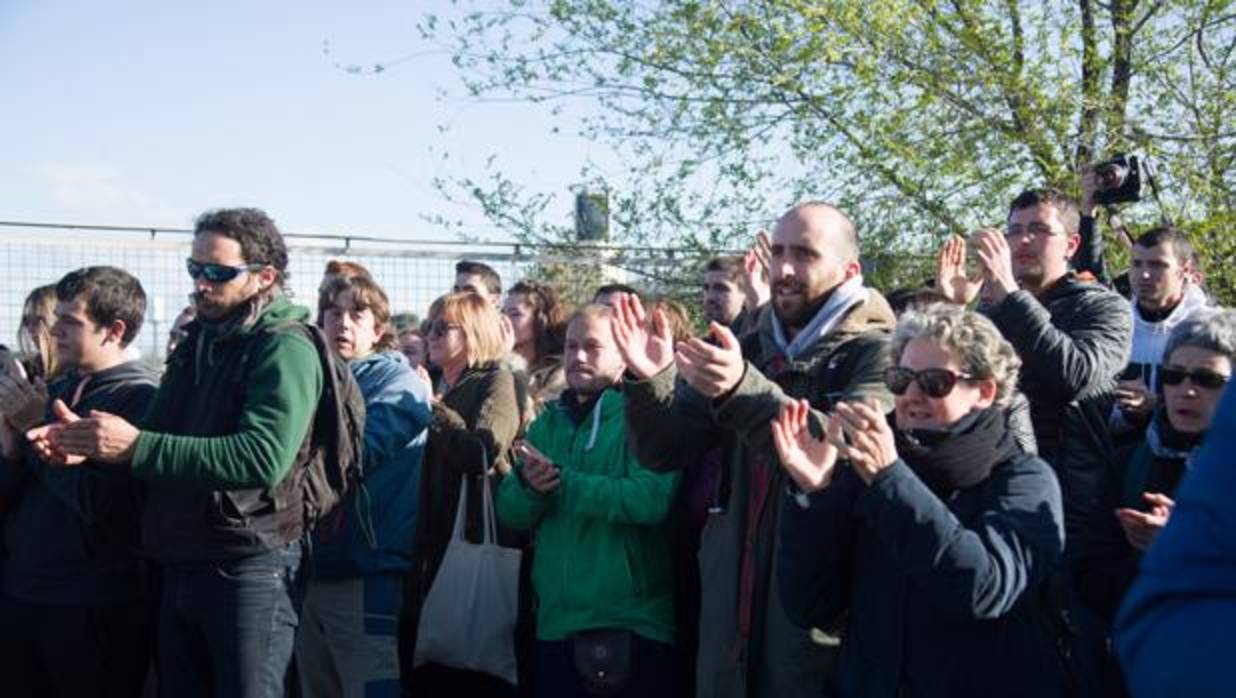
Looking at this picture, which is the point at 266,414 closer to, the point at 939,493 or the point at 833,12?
the point at 939,493

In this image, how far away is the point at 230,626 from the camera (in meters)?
4.30

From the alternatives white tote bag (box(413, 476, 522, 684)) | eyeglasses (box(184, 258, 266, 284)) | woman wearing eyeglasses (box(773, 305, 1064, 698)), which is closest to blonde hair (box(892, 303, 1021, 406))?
woman wearing eyeglasses (box(773, 305, 1064, 698))

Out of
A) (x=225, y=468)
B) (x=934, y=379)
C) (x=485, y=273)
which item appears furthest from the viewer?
(x=485, y=273)

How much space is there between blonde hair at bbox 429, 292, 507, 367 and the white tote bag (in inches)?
34.5

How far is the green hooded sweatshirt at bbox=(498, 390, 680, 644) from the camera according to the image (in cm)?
454

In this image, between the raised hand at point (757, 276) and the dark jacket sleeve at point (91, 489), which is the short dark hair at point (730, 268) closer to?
the raised hand at point (757, 276)

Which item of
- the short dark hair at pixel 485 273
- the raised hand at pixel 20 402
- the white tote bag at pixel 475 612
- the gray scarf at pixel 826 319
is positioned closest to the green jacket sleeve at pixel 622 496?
the white tote bag at pixel 475 612

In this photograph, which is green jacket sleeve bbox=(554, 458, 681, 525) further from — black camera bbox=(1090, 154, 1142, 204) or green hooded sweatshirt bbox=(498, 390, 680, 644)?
black camera bbox=(1090, 154, 1142, 204)

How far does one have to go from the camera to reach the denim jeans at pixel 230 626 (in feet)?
14.1

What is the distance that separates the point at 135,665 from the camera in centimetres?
504

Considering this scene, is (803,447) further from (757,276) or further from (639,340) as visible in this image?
(757,276)

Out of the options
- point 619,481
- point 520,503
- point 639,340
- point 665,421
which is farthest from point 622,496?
point 639,340

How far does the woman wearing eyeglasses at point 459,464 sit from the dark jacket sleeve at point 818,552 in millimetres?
2033

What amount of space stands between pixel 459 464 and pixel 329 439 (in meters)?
0.76
